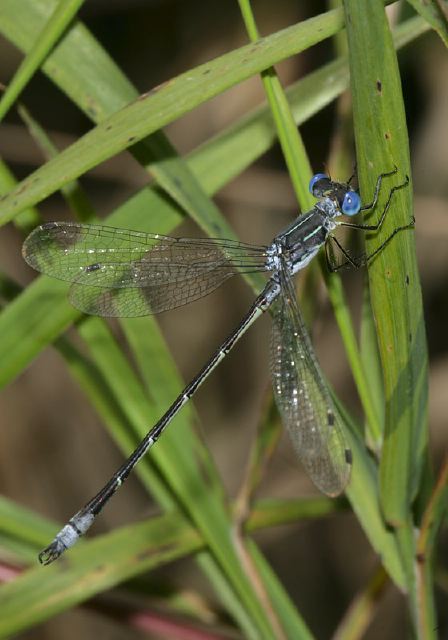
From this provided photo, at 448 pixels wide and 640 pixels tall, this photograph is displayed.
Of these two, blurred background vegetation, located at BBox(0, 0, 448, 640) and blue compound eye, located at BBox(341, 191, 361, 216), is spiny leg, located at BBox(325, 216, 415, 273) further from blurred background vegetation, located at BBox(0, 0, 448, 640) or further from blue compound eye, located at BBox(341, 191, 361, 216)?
blurred background vegetation, located at BBox(0, 0, 448, 640)

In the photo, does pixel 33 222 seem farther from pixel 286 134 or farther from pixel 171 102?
pixel 286 134

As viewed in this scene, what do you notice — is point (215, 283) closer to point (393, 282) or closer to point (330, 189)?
point (330, 189)

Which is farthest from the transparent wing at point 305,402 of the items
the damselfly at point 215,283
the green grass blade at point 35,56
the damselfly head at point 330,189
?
the green grass blade at point 35,56

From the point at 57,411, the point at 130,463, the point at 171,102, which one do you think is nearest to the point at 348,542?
the point at 57,411

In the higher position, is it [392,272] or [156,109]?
[156,109]

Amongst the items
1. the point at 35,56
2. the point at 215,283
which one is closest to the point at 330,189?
the point at 215,283
